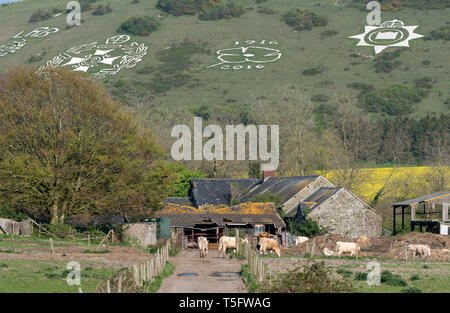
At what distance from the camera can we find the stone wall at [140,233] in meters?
57.5

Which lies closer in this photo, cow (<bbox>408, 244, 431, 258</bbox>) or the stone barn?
cow (<bbox>408, 244, 431, 258</bbox>)

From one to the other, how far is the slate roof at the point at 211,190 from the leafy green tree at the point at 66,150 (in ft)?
67.7

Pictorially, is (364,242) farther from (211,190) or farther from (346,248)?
(211,190)

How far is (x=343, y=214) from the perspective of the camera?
6688cm

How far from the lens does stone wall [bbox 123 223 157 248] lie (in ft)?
189

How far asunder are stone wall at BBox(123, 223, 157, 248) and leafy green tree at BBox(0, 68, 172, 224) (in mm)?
1216

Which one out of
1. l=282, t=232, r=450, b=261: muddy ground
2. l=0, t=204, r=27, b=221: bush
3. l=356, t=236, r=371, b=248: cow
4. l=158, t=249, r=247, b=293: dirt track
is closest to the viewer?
l=158, t=249, r=247, b=293: dirt track

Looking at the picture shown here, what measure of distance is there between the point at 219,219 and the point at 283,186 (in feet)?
45.0

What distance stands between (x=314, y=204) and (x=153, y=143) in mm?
15958

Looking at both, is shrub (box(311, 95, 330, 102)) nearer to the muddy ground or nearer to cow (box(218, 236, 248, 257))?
the muddy ground

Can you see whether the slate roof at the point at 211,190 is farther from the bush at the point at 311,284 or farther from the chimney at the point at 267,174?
the bush at the point at 311,284

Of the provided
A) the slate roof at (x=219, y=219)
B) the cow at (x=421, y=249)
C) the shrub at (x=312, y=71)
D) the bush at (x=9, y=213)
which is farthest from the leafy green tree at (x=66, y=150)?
the shrub at (x=312, y=71)

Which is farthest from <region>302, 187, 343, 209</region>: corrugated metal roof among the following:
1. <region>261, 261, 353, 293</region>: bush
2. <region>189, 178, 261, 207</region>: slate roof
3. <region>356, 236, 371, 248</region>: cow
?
<region>261, 261, 353, 293</region>: bush

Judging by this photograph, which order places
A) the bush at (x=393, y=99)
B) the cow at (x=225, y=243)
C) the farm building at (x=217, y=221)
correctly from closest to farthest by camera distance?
the cow at (x=225, y=243), the farm building at (x=217, y=221), the bush at (x=393, y=99)
